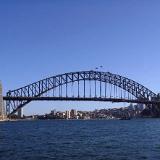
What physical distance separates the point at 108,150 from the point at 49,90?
129m

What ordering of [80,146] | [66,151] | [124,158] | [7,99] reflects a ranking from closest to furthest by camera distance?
Result: [124,158] < [66,151] < [80,146] < [7,99]

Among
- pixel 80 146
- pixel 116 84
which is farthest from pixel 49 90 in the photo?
pixel 80 146

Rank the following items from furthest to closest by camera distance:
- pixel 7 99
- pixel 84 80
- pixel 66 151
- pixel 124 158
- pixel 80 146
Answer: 1. pixel 84 80
2. pixel 7 99
3. pixel 80 146
4. pixel 66 151
5. pixel 124 158

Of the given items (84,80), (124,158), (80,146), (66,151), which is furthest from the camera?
(84,80)

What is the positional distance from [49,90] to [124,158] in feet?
442

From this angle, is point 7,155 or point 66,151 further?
point 66,151

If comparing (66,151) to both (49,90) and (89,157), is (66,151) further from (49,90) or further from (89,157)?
(49,90)

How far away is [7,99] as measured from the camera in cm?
16362

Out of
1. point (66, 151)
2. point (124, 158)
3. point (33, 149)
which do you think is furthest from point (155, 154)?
point (33, 149)

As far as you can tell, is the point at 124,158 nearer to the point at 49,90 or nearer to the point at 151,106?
the point at 49,90

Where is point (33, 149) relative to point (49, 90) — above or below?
below

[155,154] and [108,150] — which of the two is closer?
[155,154]

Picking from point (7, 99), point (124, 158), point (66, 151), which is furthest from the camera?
point (7, 99)

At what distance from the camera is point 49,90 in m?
170
